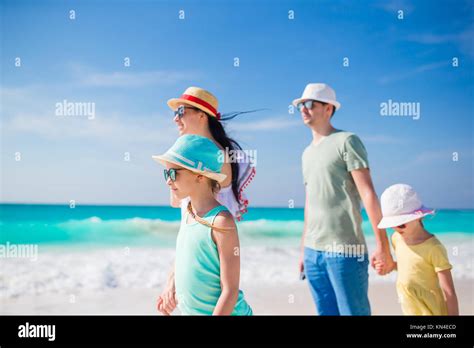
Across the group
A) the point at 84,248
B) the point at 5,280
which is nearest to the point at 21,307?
the point at 5,280

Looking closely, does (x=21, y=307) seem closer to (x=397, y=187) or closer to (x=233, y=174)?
(x=233, y=174)

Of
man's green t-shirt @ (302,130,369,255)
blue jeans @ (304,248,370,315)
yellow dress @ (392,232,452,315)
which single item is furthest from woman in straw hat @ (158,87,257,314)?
yellow dress @ (392,232,452,315)

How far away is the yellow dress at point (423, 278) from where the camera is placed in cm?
269

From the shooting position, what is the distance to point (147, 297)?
7059 mm

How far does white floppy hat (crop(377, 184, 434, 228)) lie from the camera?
2838 millimetres

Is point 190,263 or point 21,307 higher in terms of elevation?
point 190,263

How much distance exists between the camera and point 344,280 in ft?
9.41

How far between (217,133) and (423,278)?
51.2 inches

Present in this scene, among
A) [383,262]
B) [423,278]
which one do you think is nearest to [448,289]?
[423,278]

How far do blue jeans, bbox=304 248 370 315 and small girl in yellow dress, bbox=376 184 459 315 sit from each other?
12cm

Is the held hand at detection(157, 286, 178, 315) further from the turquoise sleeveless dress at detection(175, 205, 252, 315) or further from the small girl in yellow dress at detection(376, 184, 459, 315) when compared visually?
the small girl in yellow dress at detection(376, 184, 459, 315)

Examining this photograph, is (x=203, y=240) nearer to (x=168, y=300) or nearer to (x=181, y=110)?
(x=168, y=300)

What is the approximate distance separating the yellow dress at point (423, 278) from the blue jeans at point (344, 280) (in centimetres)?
19
